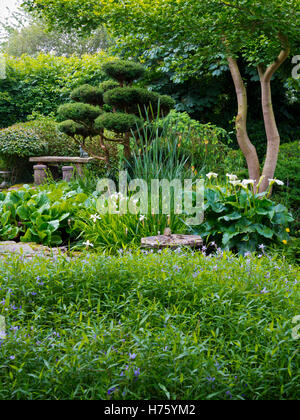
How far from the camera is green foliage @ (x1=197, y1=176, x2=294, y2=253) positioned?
11.8 feet

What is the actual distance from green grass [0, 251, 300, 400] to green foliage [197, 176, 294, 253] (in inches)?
39.6

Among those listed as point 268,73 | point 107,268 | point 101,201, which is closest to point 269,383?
point 107,268

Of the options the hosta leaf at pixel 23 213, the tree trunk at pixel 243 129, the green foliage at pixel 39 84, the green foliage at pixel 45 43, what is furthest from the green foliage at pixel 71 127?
the green foliage at pixel 45 43

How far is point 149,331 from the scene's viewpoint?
1664 millimetres

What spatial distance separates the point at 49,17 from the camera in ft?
21.1

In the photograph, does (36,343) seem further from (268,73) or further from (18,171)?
(18,171)

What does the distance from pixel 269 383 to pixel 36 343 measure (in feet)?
3.04

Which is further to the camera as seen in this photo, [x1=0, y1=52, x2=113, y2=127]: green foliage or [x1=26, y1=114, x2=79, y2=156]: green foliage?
[x1=0, y1=52, x2=113, y2=127]: green foliage

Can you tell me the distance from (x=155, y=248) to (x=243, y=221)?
36.1 inches

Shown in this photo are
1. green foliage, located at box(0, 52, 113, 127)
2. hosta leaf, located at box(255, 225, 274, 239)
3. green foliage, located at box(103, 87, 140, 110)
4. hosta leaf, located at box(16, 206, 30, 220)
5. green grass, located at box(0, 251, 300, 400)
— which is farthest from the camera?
green foliage, located at box(0, 52, 113, 127)

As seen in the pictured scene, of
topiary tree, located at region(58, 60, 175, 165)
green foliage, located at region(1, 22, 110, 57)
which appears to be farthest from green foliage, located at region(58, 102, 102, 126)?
green foliage, located at region(1, 22, 110, 57)

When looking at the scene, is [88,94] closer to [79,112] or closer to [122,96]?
[79,112]

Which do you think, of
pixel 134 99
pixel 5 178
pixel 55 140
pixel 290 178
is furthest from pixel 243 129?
pixel 5 178

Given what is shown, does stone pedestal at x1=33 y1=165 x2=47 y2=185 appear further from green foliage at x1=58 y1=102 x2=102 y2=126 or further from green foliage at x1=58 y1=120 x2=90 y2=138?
green foliage at x1=58 y1=102 x2=102 y2=126
